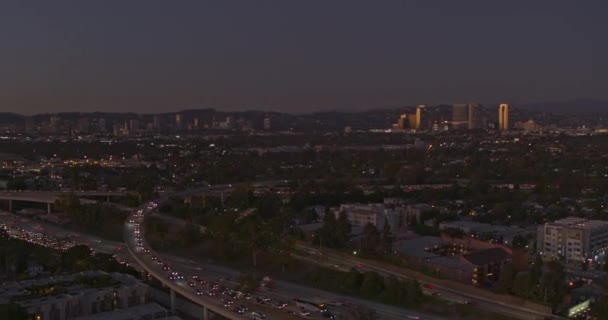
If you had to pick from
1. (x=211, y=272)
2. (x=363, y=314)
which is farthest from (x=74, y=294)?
(x=363, y=314)

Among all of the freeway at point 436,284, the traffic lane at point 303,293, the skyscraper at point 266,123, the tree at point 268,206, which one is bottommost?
the traffic lane at point 303,293

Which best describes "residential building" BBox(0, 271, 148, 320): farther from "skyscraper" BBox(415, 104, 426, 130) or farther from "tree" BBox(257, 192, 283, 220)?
"skyscraper" BBox(415, 104, 426, 130)

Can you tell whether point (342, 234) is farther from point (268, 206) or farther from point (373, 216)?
point (268, 206)

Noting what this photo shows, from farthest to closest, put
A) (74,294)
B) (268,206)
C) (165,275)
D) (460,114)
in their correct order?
(460,114) → (268,206) → (165,275) → (74,294)

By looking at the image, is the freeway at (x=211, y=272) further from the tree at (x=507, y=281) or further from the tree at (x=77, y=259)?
the tree at (x=507, y=281)

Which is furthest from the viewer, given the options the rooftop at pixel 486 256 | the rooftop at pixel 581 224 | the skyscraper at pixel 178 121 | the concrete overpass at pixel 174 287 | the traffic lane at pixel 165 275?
the skyscraper at pixel 178 121

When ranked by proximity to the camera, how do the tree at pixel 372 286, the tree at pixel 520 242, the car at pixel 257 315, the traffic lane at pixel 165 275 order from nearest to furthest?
1. the car at pixel 257 315
2. the traffic lane at pixel 165 275
3. the tree at pixel 372 286
4. the tree at pixel 520 242

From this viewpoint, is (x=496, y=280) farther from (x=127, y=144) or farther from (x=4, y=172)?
(x=127, y=144)

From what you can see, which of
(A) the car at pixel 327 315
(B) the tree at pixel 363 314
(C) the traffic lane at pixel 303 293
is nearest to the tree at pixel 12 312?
(C) the traffic lane at pixel 303 293

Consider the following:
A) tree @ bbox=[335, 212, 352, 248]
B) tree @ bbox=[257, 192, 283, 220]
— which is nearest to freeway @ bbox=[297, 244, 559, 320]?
tree @ bbox=[335, 212, 352, 248]

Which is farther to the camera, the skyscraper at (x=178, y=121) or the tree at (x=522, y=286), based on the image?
the skyscraper at (x=178, y=121)
